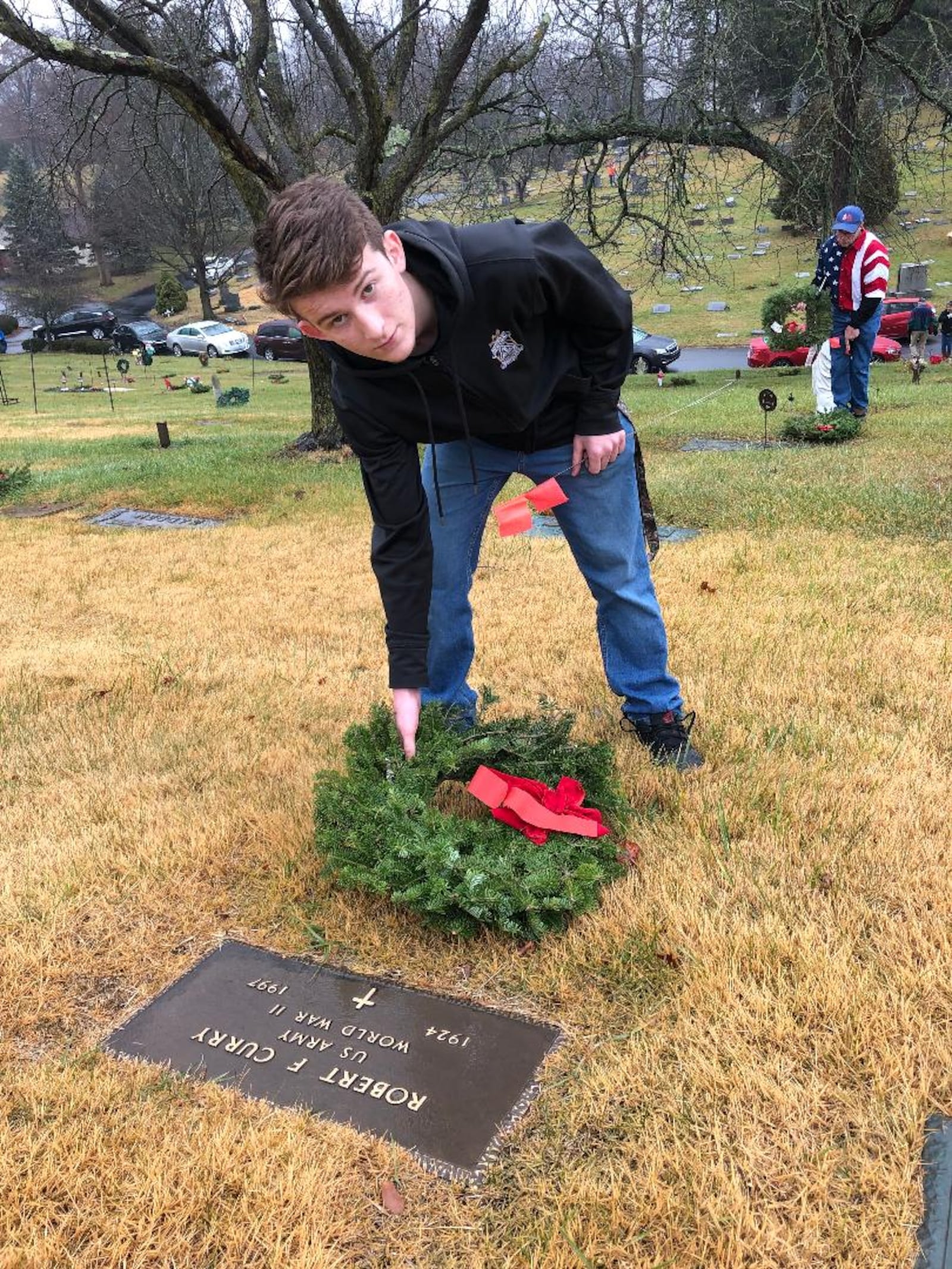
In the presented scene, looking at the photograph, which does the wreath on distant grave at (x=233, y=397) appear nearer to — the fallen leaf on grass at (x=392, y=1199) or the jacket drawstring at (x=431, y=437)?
the jacket drawstring at (x=431, y=437)

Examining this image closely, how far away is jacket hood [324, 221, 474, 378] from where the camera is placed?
223cm

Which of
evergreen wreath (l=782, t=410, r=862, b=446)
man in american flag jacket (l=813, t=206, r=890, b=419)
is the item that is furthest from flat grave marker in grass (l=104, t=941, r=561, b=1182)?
man in american flag jacket (l=813, t=206, r=890, b=419)

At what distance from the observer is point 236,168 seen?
9328 mm

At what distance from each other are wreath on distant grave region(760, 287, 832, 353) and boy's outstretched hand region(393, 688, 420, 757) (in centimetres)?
1379

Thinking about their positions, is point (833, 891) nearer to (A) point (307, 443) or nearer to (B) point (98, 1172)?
(B) point (98, 1172)

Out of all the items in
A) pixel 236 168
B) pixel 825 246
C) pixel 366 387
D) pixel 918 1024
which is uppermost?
pixel 236 168

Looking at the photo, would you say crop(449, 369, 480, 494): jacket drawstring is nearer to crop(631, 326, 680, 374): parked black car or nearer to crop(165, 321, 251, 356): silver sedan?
crop(631, 326, 680, 374): parked black car

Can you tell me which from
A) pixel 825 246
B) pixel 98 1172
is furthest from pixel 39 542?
pixel 825 246

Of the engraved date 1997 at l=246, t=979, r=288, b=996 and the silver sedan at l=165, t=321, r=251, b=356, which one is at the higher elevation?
the silver sedan at l=165, t=321, r=251, b=356

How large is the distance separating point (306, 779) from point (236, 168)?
811 centimetres

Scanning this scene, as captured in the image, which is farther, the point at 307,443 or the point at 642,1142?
the point at 307,443

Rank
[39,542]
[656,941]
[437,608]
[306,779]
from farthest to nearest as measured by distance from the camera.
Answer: [39,542], [306,779], [437,608], [656,941]

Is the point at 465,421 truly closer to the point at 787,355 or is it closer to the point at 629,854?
the point at 629,854

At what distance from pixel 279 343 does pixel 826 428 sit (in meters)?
28.0
